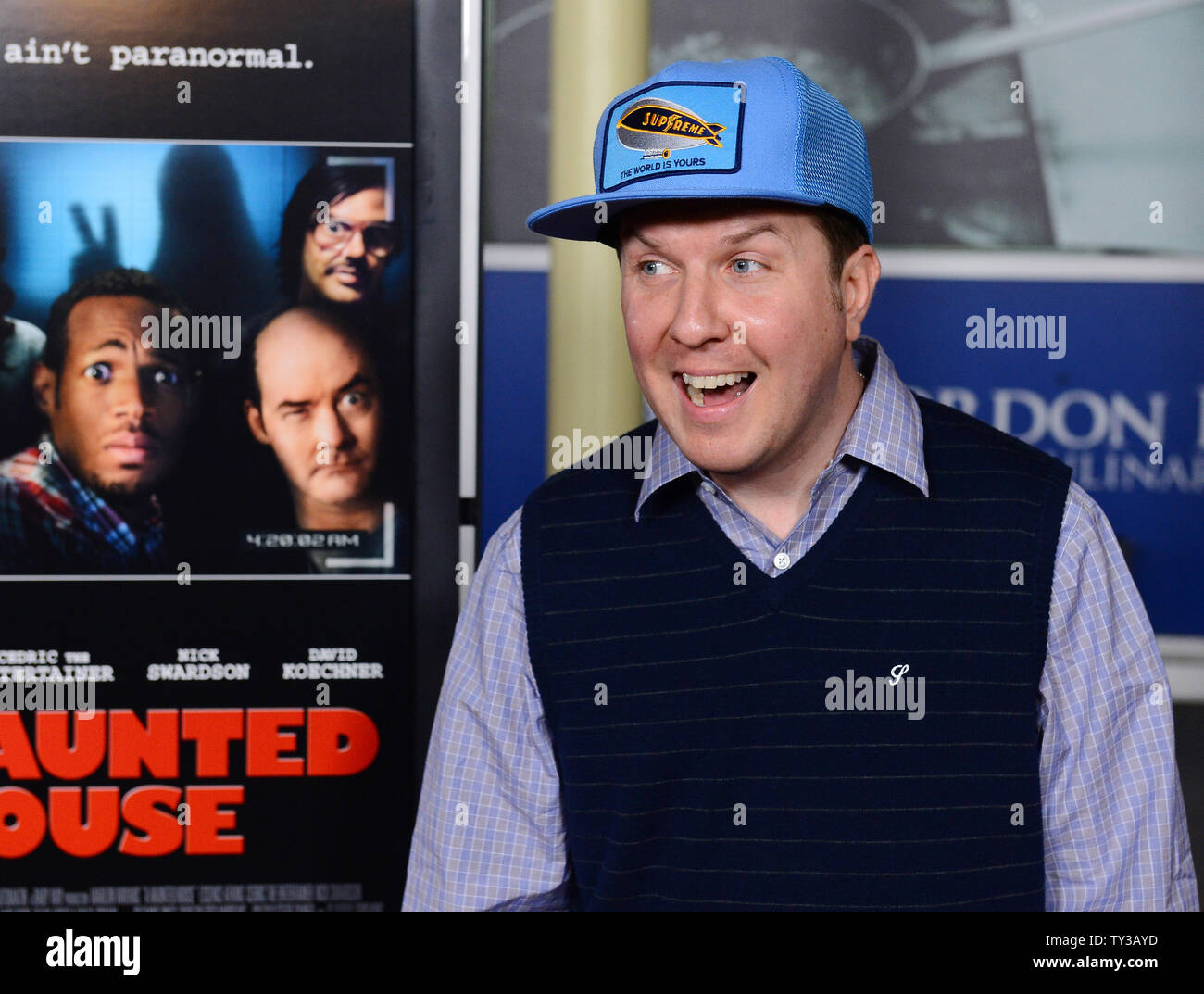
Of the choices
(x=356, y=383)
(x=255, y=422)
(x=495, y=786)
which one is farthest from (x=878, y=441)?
(x=255, y=422)

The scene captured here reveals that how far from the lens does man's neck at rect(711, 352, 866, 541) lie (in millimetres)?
1609

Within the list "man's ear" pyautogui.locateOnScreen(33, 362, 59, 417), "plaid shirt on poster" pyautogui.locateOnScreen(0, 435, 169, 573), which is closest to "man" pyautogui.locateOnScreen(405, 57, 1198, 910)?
"plaid shirt on poster" pyautogui.locateOnScreen(0, 435, 169, 573)

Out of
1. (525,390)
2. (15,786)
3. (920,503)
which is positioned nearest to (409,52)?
(525,390)

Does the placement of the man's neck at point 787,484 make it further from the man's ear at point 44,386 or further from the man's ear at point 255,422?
the man's ear at point 44,386

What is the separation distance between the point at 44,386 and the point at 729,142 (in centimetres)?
158

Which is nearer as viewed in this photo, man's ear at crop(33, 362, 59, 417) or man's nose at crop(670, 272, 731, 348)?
man's nose at crop(670, 272, 731, 348)

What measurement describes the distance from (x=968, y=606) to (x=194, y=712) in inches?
62.8

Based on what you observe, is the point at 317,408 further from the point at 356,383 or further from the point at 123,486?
the point at 123,486

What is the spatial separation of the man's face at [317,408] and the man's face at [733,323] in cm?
109

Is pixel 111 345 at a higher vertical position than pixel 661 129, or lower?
lower

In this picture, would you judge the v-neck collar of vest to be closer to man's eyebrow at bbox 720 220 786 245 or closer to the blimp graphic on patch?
man's eyebrow at bbox 720 220 786 245

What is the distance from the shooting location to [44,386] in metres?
2.45

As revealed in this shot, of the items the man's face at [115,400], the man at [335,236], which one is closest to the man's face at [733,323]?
the man at [335,236]

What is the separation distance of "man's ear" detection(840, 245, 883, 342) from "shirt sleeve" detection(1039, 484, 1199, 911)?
1.15ft
